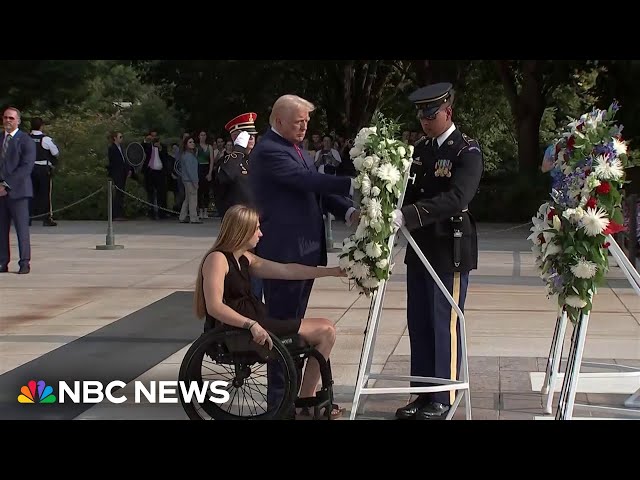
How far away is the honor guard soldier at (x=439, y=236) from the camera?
21.2ft

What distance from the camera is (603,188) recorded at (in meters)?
6.16

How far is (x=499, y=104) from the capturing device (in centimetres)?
3925

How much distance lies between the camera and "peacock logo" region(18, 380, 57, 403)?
7145 millimetres

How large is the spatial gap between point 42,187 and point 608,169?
695 inches

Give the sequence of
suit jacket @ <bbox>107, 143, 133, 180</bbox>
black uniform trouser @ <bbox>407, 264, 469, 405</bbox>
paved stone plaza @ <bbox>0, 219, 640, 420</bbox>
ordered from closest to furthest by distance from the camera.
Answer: black uniform trouser @ <bbox>407, 264, 469, 405</bbox>
paved stone plaza @ <bbox>0, 219, 640, 420</bbox>
suit jacket @ <bbox>107, 143, 133, 180</bbox>

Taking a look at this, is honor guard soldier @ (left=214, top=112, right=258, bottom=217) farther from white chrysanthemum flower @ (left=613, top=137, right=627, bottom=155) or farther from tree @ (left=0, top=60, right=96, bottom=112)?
tree @ (left=0, top=60, right=96, bottom=112)

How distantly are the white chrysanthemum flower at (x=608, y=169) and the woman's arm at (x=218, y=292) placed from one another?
1.97 metres

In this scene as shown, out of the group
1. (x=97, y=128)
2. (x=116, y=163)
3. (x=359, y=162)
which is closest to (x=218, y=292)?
(x=359, y=162)

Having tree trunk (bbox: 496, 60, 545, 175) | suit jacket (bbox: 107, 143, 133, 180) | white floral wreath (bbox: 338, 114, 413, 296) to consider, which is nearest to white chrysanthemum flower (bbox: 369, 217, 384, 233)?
white floral wreath (bbox: 338, 114, 413, 296)

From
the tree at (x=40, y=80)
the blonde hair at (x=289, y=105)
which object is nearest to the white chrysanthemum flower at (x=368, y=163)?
the blonde hair at (x=289, y=105)

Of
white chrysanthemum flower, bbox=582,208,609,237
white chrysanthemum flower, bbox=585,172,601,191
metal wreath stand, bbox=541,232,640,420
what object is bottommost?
metal wreath stand, bbox=541,232,640,420

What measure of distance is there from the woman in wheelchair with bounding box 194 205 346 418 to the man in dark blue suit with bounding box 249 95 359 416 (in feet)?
0.48

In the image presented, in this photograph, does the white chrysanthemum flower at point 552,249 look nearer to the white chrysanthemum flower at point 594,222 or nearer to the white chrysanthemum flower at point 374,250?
the white chrysanthemum flower at point 594,222

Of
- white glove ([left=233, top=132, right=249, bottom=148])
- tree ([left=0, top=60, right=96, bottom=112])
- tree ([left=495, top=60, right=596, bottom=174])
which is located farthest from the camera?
tree ([left=0, top=60, right=96, bottom=112])
